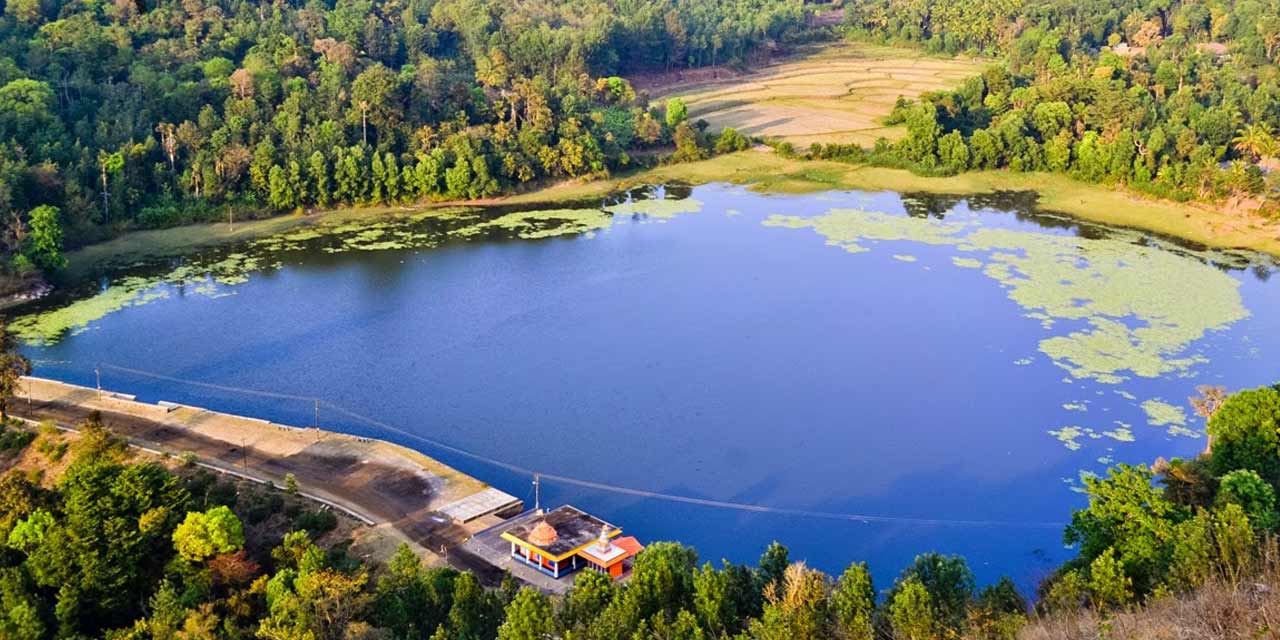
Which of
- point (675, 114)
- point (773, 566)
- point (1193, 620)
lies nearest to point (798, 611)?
point (773, 566)

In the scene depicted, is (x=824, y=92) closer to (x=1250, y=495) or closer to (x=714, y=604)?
(x=1250, y=495)

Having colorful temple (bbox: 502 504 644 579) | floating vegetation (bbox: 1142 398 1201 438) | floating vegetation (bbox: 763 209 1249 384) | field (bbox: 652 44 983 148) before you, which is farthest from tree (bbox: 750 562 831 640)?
field (bbox: 652 44 983 148)

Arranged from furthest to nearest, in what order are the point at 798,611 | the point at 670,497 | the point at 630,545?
the point at 670,497 < the point at 630,545 < the point at 798,611

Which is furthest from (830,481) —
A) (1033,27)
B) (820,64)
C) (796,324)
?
(1033,27)

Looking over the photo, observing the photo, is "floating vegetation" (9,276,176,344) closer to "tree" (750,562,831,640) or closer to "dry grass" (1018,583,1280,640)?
"tree" (750,562,831,640)

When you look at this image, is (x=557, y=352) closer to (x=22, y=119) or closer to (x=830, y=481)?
(x=830, y=481)
